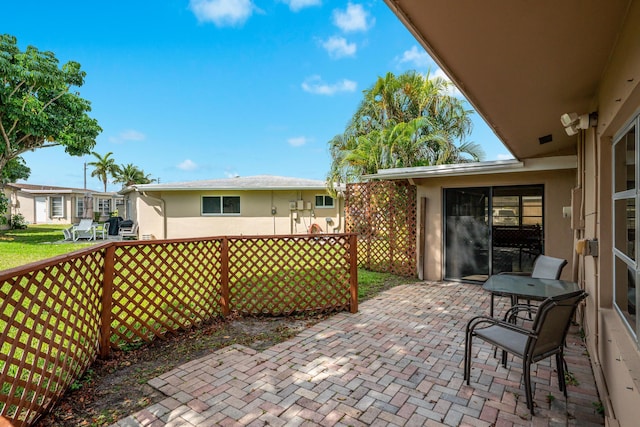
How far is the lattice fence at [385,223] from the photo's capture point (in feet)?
25.5

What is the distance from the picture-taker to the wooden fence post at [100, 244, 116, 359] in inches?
134

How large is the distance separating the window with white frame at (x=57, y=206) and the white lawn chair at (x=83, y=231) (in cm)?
1514

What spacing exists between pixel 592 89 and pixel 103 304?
552 centimetres

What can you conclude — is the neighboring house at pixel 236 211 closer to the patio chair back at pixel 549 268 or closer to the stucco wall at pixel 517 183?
the stucco wall at pixel 517 183

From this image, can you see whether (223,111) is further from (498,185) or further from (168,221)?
(498,185)

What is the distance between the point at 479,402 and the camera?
2645mm

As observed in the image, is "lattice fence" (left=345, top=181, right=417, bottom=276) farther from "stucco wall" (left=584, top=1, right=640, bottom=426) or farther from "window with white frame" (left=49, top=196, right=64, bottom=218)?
"window with white frame" (left=49, top=196, right=64, bottom=218)

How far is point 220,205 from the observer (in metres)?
14.0

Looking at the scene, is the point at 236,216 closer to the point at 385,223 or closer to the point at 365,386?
the point at 385,223

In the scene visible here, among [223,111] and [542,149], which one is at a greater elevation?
[223,111]

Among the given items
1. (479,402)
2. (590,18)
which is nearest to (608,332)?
(479,402)

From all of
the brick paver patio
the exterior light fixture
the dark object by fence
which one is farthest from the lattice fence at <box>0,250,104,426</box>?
the dark object by fence

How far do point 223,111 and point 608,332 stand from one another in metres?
25.7

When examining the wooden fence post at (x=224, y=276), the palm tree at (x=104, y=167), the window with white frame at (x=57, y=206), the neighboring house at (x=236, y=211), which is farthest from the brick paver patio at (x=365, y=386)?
the palm tree at (x=104, y=167)
